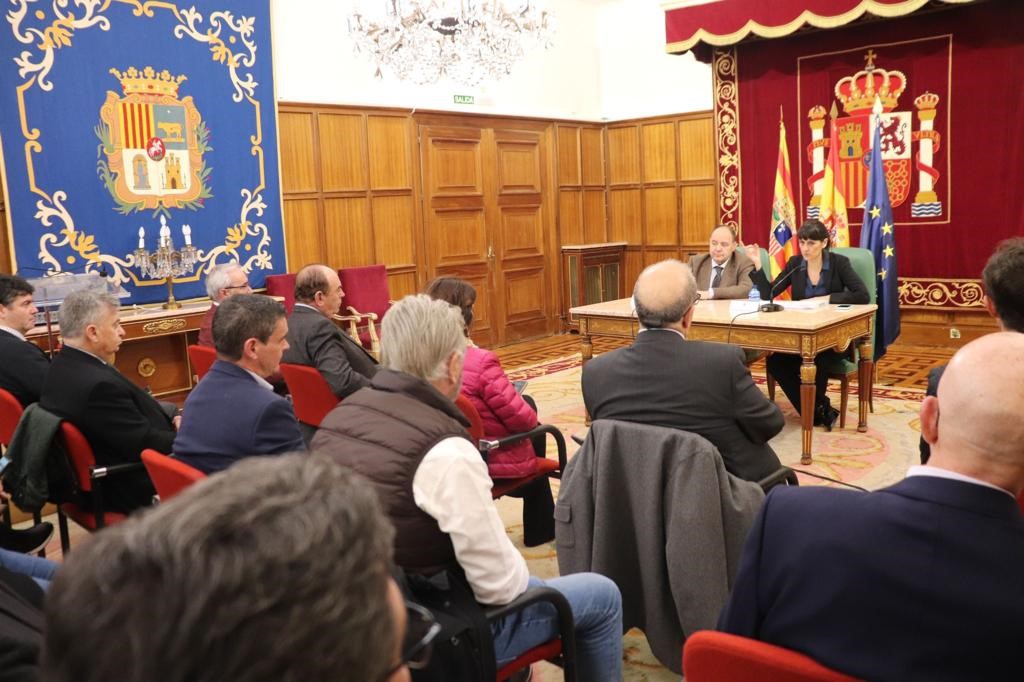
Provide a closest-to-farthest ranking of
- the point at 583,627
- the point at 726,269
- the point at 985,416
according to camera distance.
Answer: the point at 985,416
the point at 583,627
the point at 726,269

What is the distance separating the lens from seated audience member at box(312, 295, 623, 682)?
5.70 ft

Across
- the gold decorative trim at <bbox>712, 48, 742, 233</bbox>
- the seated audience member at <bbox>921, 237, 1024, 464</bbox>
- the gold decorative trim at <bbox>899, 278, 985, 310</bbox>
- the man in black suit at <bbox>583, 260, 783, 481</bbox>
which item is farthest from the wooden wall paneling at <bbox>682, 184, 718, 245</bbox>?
the man in black suit at <bbox>583, 260, 783, 481</bbox>

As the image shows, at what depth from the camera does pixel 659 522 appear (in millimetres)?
2354

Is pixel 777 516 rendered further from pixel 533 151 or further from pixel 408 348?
pixel 533 151

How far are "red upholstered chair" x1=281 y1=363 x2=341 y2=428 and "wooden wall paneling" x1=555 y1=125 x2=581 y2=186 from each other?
241 inches

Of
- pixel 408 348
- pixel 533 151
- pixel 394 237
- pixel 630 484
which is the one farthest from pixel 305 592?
pixel 533 151

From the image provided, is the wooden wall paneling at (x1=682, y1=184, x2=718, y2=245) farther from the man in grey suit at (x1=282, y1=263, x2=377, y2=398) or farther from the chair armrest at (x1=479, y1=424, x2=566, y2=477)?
the chair armrest at (x1=479, y1=424, x2=566, y2=477)

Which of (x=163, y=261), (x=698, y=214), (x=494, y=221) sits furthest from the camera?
(x=698, y=214)

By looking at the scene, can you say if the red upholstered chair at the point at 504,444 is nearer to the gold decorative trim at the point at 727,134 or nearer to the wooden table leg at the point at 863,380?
the wooden table leg at the point at 863,380

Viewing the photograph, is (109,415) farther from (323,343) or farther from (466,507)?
(466,507)

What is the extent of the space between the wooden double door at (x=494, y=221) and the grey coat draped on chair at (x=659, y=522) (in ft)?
20.0

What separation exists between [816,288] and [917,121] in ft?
10.5

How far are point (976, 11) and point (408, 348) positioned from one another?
282 inches

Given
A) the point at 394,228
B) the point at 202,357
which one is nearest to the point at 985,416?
the point at 202,357
